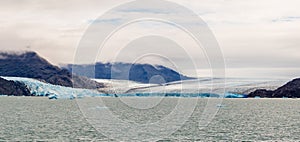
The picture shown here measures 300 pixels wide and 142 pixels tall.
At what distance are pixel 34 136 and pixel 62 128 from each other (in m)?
14.1

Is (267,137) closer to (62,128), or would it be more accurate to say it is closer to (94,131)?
(94,131)

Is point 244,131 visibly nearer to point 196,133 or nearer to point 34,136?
point 196,133

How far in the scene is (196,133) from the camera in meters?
78.6

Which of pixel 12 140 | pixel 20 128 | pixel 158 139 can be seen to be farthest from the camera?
pixel 20 128

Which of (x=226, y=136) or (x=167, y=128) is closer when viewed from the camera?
(x=226, y=136)

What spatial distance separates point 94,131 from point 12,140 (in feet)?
57.3

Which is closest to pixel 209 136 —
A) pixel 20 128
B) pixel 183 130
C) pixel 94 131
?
pixel 183 130

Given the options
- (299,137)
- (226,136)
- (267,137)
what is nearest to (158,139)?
(226,136)

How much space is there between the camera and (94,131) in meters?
78.8

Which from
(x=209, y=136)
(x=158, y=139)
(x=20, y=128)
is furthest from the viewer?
(x=20, y=128)

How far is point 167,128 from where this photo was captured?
284 feet

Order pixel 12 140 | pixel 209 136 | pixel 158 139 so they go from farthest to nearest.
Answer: pixel 209 136, pixel 158 139, pixel 12 140

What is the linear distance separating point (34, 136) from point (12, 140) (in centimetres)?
525

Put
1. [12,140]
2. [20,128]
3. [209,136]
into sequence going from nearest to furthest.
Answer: [12,140], [209,136], [20,128]
